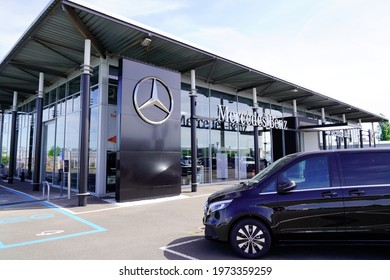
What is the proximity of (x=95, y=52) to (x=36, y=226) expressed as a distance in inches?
313

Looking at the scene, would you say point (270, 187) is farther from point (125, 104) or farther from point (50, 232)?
point (125, 104)

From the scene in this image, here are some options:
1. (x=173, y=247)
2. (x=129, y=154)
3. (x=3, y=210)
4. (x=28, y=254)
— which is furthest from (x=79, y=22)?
(x=173, y=247)

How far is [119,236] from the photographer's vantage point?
5.82m

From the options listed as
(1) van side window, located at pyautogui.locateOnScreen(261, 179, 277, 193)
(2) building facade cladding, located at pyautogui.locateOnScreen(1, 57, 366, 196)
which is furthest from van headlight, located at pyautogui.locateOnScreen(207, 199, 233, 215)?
(2) building facade cladding, located at pyautogui.locateOnScreen(1, 57, 366, 196)

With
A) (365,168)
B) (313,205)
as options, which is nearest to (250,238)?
(313,205)

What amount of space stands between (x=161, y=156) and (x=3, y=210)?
5.73 m

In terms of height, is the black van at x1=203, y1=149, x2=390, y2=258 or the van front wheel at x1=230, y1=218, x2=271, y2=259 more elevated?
the black van at x1=203, y1=149, x2=390, y2=258

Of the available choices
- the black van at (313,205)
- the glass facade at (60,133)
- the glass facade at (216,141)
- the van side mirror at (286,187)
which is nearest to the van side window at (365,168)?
the black van at (313,205)

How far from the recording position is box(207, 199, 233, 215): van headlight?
4523mm

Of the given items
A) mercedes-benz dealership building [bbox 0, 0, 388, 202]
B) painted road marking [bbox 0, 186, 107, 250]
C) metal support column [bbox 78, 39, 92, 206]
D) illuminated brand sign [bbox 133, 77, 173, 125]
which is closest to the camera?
painted road marking [bbox 0, 186, 107, 250]

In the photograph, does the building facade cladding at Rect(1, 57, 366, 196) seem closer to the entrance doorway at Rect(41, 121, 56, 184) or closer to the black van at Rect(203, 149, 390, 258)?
the entrance doorway at Rect(41, 121, 56, 184)

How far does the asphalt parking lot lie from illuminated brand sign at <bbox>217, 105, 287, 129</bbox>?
19.5ft

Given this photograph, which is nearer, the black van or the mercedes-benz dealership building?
the black van

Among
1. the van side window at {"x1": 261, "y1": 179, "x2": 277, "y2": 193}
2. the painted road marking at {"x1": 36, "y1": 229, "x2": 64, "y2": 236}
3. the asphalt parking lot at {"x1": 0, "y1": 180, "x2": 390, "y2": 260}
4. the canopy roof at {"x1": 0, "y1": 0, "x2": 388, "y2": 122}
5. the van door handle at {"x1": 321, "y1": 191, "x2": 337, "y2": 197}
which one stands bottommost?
the painted road marking at {"x1": 36, "y1": 229, "x2": 64, "y2": 236}
